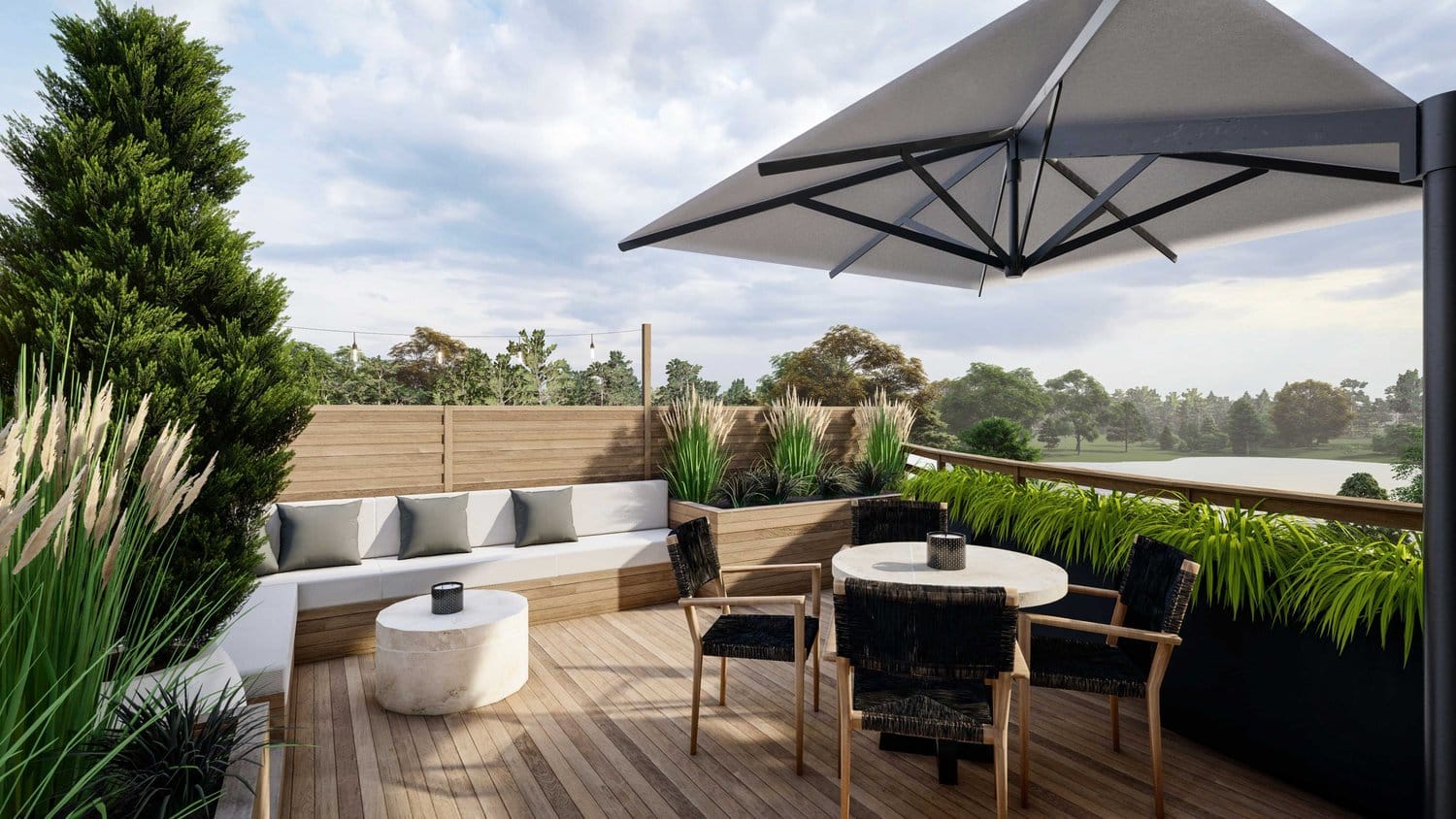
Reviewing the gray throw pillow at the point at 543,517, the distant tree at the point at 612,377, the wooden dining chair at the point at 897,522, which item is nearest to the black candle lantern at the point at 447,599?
the gray throw pillow at the point at 543,517

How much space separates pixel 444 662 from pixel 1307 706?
11.9ft

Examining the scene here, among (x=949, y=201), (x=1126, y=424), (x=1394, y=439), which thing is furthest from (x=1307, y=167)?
(x=1394, y=439)

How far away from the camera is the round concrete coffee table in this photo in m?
3.31

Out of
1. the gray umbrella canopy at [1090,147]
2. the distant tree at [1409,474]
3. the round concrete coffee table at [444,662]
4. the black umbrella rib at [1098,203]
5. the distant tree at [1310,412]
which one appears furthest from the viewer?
the distant tree at [1310,412]

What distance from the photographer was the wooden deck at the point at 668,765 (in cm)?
254

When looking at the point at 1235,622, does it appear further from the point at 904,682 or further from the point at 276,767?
the point at 276,767

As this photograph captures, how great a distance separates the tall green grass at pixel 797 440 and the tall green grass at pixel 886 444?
0.44 m

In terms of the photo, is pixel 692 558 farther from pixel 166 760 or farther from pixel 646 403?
pixel 646 403

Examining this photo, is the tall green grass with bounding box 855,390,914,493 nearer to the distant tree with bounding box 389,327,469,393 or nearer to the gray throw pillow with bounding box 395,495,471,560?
the gray throw pillow with bounding box 395,495,471,560

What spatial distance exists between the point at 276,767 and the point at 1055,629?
3.81 m

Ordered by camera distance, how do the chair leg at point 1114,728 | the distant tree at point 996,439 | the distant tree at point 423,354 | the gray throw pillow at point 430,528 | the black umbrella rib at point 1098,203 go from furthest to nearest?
the distant tree at point 423,354 < the distant tree at point 996,439 < the gray throw pillow at point 430,528 < the chair leg at point 1114,728 < the black umbrella rib at point 1098,203

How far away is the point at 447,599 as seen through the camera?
360cm

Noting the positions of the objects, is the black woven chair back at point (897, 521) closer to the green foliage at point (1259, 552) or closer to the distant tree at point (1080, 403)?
the green foliage at point (1259, 552)

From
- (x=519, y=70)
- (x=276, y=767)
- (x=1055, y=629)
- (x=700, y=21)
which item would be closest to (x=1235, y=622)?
(x=1055, y=629)
